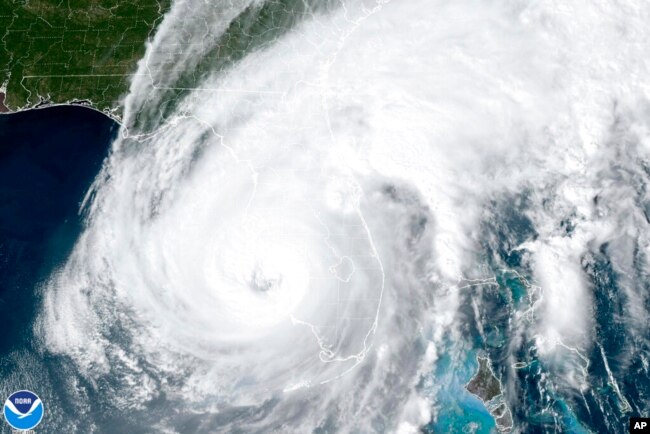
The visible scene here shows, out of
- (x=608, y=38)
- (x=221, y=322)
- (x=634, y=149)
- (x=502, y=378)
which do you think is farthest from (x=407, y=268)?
(x=608, y=38)

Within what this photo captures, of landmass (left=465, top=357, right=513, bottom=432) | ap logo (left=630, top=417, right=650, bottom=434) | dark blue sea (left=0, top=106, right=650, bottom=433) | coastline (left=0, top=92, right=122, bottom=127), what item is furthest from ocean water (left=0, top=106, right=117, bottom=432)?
ap logo (left=630, top=417, right=650, bottom=434)

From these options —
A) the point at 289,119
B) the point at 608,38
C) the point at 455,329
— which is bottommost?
the point at 455,329

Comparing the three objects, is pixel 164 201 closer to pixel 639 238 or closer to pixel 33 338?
pixel 33 338

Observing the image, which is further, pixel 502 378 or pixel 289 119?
pixel 289 119

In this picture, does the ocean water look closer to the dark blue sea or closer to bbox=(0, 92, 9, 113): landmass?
the dark blue sea

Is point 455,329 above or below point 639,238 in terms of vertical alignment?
below

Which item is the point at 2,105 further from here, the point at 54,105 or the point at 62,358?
the point at 62,358

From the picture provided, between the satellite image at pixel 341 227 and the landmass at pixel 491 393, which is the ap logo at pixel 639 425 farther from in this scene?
the landmass at pixel 491 393
